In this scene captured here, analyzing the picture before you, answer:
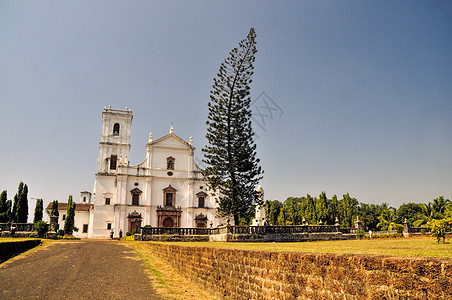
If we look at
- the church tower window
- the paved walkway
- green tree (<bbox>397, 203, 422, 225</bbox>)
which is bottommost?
the paved walkway

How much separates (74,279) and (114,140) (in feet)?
Result: 115

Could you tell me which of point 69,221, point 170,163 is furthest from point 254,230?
point 69,221

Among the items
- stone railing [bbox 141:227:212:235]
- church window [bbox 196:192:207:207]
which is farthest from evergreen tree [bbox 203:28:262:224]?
church window [bbox 196:192:207:207]

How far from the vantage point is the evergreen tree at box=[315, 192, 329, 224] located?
146ft

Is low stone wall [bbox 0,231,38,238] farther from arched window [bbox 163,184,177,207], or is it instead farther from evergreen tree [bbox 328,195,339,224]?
evergreen tree [bbox 328,195,339,224]

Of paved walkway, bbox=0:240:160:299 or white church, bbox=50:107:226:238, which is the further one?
white church, bbox=50:107:226:238

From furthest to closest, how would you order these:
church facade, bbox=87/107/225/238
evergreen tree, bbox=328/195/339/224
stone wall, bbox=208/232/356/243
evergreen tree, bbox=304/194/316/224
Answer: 1. evergreen tree, bbox=304/194/316/224
2. evergreen tree, bbox=328/195/339/224
3. church facade, bbox=87/107/225/238
4. stone wall, bbox=208/232/356/243

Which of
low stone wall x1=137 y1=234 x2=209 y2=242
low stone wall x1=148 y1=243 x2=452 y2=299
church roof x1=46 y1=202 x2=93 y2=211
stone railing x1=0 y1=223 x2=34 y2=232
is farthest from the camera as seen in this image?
church roof x1=46 y1=202 x2=93 y2=211

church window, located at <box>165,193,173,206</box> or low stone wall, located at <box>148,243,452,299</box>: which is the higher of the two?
church window, located at <box>165,193,173,206</box>

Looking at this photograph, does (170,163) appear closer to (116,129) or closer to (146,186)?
(146,186)

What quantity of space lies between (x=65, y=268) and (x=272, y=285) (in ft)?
24.3

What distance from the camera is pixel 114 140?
4122 cm

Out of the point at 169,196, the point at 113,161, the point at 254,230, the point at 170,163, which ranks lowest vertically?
the point at 254,230

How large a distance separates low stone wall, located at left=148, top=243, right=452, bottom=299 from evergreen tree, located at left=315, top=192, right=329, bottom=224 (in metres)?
40.5
